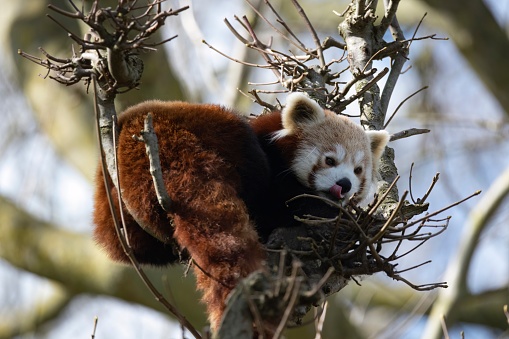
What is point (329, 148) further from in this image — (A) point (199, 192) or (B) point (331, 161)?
(A) point (199, 192)

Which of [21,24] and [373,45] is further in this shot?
[21,24]

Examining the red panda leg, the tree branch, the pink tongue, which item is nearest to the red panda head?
the pink tongue

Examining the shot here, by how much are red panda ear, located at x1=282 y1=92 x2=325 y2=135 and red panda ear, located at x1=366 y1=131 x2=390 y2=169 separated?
0.26m

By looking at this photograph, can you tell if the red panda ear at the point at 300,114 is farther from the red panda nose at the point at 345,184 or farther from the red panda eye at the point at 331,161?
the red panda nose at the point at 345,184

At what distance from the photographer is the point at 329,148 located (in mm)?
3510

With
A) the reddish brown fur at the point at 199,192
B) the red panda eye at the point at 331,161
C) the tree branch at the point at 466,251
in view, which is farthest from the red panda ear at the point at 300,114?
the tree branch at the point at 466,251

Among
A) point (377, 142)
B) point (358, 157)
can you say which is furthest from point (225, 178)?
point (377, 142)

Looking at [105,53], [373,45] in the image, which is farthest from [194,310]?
[105,53]

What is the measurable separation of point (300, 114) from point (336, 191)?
1.51 ft

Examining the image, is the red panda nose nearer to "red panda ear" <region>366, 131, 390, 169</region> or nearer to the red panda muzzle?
the red panda muzzle

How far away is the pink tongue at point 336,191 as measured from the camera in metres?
3.28

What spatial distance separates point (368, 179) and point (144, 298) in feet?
11.7

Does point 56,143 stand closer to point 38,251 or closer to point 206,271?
point 38,251

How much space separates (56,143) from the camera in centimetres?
750
